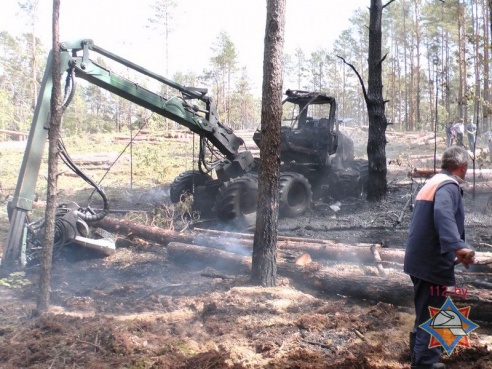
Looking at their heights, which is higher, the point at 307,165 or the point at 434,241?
the point at 307,165

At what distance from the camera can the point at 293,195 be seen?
10.4 m

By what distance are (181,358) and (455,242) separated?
2.50 meters

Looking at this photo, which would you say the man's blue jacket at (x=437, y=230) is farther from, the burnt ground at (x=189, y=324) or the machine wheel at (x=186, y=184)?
the machine wheel at (x=186, y=184)

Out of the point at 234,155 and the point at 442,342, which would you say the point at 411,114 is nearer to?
the point at 234,155

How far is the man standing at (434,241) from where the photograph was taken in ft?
10.2

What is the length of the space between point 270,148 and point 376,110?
245 inches

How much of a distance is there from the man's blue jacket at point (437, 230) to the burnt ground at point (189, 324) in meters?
1.04

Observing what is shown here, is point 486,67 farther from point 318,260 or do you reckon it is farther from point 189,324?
point 189,324

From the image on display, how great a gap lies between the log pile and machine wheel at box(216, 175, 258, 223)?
724mm

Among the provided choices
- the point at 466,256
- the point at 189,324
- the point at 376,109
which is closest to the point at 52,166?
the point at 189,324

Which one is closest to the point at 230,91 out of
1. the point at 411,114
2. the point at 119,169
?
the point at 411,114

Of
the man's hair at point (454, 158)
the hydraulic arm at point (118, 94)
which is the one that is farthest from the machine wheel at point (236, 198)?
the man's hair at point (454, 158)

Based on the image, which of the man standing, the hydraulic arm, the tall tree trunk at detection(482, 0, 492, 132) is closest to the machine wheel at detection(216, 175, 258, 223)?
the hydraulic arm

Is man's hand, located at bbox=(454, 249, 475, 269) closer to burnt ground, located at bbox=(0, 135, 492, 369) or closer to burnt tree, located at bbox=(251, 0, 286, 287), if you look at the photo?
burnt ground, located at bbox=(0, 135, 492, 369)
